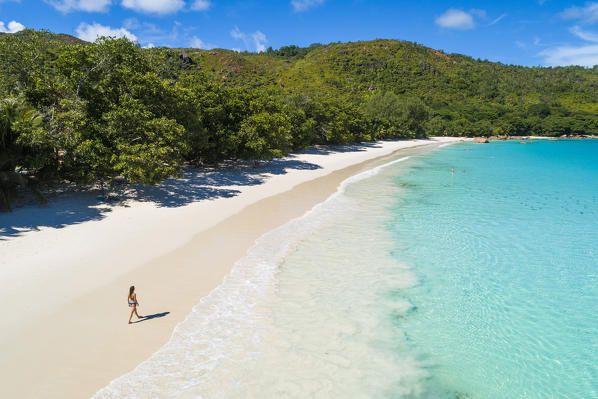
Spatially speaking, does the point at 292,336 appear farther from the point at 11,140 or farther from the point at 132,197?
the point at 11,140

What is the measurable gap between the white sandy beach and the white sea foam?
670 millimetres

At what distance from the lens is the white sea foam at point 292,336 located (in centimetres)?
694

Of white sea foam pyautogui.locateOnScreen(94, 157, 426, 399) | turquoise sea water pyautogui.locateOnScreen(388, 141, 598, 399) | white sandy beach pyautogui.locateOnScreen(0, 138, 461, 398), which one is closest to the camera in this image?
white sea foam pyautogui.locateOnScreen(94, 157, 426, 399)

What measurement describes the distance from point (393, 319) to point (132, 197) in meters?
17.0

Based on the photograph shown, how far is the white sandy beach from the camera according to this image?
7.07m

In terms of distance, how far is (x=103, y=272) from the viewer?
1088 centimetres

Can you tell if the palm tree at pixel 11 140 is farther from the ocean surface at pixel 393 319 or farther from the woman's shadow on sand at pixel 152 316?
the ocean surface at pixel 393 319

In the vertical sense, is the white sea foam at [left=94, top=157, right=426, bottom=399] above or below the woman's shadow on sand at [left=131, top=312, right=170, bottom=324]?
below

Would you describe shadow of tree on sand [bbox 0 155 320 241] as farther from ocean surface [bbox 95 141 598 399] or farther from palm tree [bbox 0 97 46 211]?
ocean surface [bbox 95 141 598 399]

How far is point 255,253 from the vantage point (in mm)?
13367

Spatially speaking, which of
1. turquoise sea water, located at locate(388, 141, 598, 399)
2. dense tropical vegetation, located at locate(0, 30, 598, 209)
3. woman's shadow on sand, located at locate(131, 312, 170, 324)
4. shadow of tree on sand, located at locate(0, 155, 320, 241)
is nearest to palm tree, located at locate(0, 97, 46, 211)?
dense tropical vegetation, located at locate(0, 30, 598, 209)

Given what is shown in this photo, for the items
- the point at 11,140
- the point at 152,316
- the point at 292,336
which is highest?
the point at 11,140

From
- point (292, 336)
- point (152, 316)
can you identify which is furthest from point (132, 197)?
point (292, 336)

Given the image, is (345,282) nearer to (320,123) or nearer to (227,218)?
(227,218)
